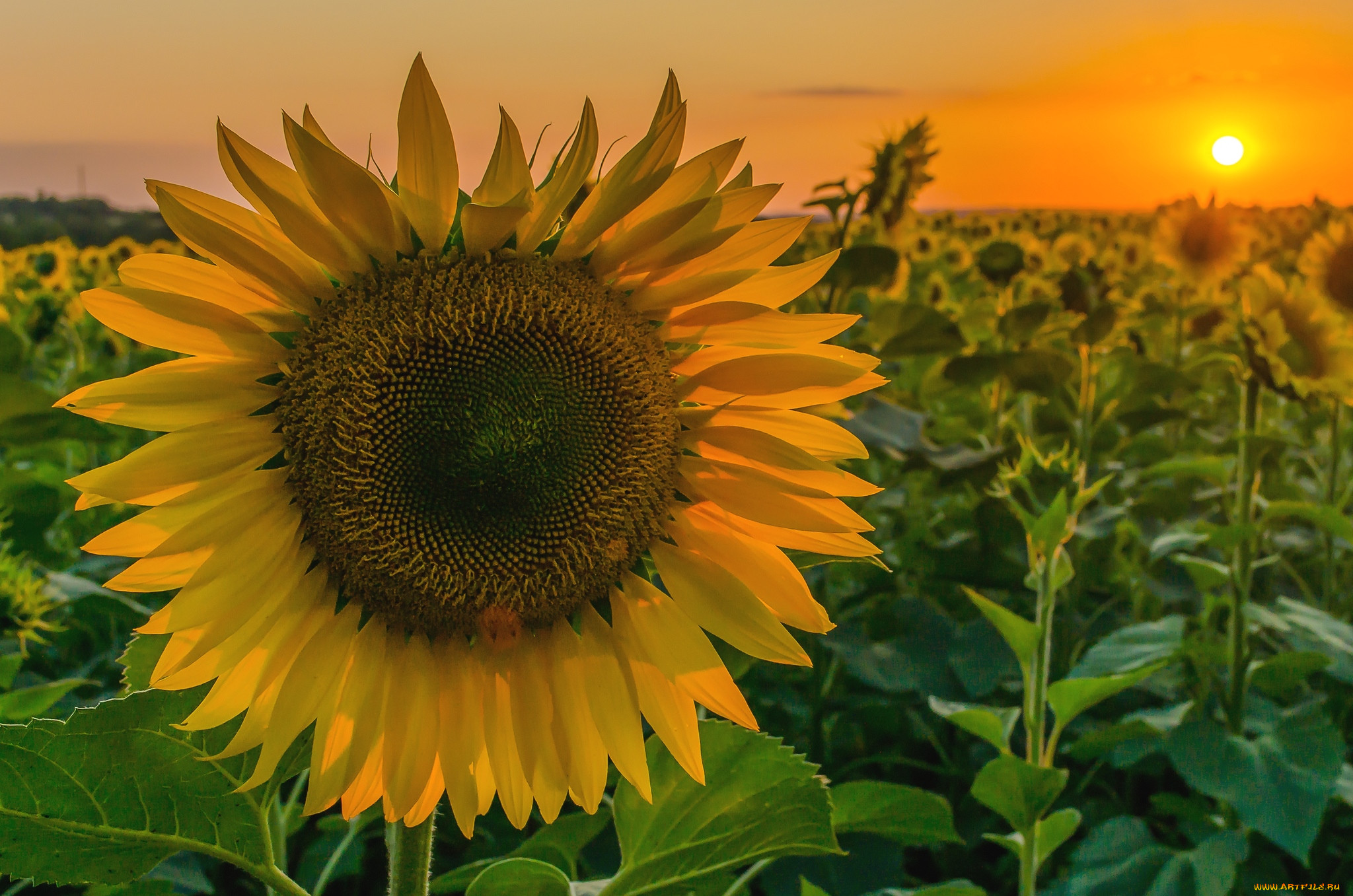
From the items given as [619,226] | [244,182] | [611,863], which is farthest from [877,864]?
[244,182]

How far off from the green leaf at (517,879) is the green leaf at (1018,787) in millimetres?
662

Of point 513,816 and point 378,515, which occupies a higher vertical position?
point 378,515

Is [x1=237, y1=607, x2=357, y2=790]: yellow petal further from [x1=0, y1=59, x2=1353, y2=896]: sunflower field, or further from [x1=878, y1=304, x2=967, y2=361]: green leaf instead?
[x1=878, y1=304, x2=967, y2=361]: green leaf

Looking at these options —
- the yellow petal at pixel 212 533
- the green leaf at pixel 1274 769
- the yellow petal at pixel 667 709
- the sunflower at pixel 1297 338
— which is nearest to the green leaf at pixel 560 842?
the yellow petal at pixel 667 709

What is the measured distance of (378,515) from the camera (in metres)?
1.00

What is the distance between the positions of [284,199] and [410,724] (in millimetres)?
480

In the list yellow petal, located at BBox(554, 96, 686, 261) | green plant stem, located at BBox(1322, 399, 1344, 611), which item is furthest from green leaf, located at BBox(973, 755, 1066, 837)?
green plant stem, located at BBox(1322, 399, 1344, 611)

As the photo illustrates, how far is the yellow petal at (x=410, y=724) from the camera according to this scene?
3.14ft

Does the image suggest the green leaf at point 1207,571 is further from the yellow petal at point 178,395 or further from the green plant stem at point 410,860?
the yellow petal at point 178,395

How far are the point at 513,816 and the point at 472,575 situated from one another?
0.23 meters

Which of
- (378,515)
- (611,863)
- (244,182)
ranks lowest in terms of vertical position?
(611,863)

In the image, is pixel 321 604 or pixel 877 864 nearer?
pixel 321 604

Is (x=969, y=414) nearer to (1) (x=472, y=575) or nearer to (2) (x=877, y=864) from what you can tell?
(2) (x=877, y=864)

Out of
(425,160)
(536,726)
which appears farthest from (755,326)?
(536,726)
